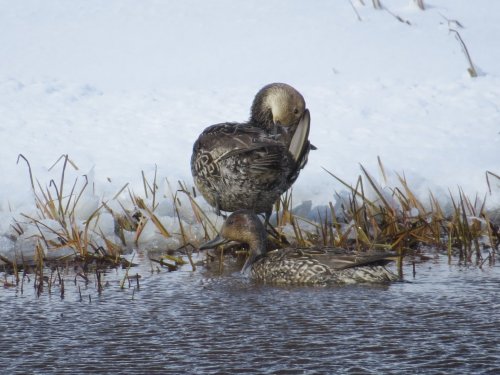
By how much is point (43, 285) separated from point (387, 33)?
5.83m

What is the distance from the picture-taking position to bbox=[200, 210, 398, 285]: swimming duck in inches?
220

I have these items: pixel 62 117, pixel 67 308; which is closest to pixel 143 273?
pixel 67 308

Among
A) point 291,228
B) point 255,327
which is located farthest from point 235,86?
point 255,327

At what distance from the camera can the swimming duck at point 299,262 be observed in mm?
5586

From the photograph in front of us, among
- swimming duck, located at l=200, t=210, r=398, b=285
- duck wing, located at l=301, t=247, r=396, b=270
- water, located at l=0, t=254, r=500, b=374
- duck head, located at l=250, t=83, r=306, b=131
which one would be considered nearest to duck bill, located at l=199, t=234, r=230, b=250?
swimming duck, located at l=200, t=210, r=398, b=285

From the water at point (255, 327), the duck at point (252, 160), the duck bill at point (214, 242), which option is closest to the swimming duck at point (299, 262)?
the duck bill at point (214, 242)

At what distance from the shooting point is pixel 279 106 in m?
7.39

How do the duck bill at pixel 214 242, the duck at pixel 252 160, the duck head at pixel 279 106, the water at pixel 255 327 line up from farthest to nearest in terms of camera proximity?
the duck head at pixel 279 106
the duck at pixel 252 160
the duck bill at pixel 214 242
the water at pixel 255 327

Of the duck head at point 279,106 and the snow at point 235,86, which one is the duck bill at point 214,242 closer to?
the snow at point 235,86

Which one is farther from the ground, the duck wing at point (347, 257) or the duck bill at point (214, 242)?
the duck bill at point (214, 242)

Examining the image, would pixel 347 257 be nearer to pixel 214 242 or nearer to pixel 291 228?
pixel 214 242

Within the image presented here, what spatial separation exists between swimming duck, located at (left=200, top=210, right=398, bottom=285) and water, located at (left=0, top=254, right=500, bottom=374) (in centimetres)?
15

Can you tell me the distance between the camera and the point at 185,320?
15.3 feet

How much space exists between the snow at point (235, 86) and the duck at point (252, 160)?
69cm
